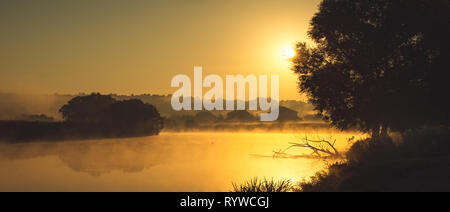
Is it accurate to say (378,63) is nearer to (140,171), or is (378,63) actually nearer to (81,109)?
(140,171)

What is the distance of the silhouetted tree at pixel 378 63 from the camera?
29953 mm

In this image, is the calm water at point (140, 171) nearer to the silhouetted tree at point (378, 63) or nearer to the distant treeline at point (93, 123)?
the silhouetted tree at point (378, 63)

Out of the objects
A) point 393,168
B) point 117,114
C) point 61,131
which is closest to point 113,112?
point 117,114

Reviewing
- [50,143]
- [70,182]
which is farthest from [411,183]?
[50,143]

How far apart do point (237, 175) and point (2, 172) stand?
19.0m

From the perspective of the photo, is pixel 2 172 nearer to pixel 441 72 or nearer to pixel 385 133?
pixel 385 133

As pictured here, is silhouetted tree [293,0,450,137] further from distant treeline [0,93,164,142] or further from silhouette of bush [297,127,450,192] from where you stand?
distant treeline [0,93,164,142]

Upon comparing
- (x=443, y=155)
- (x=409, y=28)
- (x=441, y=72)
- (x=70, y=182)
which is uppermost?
(x=409, y=28)

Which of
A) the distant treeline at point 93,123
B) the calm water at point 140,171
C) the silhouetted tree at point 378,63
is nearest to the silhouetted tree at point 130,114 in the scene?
the distant treeline at point 93,123

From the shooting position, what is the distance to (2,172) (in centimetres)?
3678

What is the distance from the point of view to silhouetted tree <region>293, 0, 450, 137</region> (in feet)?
98.3

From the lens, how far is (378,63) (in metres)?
31.6
